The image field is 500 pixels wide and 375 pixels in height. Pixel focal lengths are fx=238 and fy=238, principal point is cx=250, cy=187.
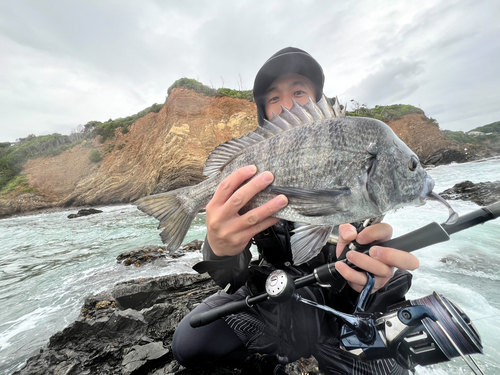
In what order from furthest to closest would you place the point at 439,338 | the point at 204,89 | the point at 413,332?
the point at 204,89
the point at 413,332
the point at 439,338

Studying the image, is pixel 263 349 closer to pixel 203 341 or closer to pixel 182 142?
pixel 203 341

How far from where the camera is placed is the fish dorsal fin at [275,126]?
64.5 inches

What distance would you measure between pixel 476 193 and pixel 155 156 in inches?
829

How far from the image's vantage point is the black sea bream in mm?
1304

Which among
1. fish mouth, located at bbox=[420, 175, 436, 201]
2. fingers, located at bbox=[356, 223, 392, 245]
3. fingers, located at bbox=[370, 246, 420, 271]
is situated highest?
fish mouth, located at bbox=[420, 175, 436, 201]

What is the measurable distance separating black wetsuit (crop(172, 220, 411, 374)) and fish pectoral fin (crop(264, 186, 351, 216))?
27.6 inches

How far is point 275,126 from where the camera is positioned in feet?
5.66

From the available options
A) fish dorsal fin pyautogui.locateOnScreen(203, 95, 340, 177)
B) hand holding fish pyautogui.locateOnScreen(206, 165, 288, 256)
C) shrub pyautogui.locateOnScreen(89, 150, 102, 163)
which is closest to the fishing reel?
hand holding fish pyautogui.locateOnScreen(206, 165, 288, 256)

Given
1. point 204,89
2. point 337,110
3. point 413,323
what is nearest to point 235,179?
point 337,110

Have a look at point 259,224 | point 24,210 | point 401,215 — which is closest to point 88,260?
point 259,224

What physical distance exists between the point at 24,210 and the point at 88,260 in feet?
74.9

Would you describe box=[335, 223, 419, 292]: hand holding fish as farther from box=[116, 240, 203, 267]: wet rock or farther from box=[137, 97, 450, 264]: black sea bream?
box=[116, 240, 203, 267]: wet rock

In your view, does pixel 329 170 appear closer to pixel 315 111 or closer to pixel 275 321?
pixel 315 111

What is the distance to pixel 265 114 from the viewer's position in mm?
3148
